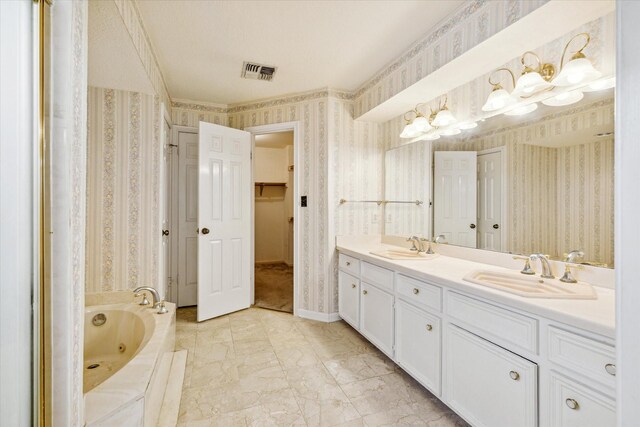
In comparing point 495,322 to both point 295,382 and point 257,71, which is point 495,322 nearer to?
point 295,382

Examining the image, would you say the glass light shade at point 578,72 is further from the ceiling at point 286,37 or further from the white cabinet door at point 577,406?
the white cabinet door at point 577,406

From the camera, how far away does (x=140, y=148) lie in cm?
248

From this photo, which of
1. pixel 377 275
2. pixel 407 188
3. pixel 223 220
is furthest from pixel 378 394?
pixel 223 220

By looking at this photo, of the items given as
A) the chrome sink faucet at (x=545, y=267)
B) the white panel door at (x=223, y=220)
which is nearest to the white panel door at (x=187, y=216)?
the white panel door at (x=223, y=220)

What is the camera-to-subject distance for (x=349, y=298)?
9.21ft

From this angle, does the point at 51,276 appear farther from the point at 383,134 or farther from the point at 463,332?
the point at 383,134

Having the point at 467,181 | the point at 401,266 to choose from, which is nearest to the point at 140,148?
the point at 401,266

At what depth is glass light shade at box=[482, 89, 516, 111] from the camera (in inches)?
71.2

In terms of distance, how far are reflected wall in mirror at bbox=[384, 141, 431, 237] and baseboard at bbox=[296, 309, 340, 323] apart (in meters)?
1.01

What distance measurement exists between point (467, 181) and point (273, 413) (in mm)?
1976

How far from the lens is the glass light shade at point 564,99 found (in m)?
1.53

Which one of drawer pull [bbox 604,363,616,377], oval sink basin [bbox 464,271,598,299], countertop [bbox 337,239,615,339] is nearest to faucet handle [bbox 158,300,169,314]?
countertop [bbox 337,239,615,339]

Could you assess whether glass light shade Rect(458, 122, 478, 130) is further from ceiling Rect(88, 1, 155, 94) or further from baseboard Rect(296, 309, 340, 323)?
ceiling Rect(88, 1, 155, 94)

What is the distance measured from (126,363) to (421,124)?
8.99ft
